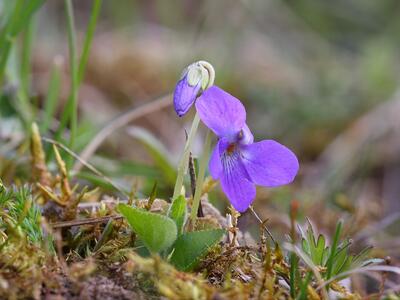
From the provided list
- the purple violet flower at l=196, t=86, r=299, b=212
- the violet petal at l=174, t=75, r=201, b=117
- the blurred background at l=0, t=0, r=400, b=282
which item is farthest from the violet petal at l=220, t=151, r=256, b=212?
the blurred background at l=0, t=0, r=400, b=282

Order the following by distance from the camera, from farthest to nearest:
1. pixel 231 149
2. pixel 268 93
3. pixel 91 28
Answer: pixel 268 93 → pixel 91 28 → pixel 231 149

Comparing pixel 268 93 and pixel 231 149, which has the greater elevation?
pixel 231 149

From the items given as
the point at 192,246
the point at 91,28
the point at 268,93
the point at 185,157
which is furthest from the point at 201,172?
the point at 268,93

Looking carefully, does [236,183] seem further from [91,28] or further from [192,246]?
[91,28]

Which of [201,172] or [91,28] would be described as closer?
[201,172]

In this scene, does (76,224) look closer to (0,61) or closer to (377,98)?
(0,61)

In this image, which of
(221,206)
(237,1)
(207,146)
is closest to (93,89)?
(237,1)
